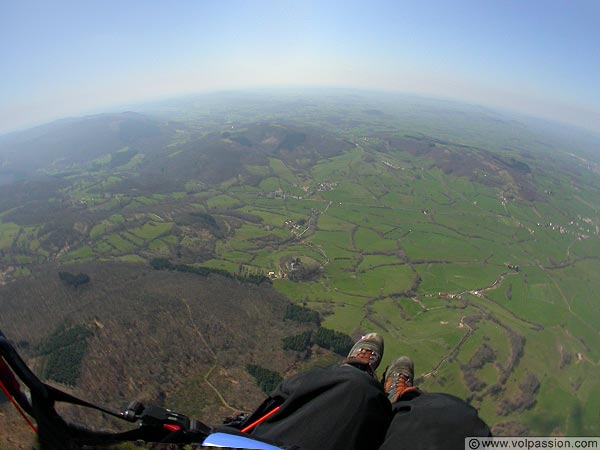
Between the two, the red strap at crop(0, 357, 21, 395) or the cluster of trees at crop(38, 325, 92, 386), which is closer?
the red strap at crop(0, 357, 21, 395)

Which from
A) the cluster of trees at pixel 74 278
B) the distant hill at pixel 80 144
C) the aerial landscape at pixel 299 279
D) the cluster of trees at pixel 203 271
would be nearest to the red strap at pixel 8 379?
the aerial landscape at pixel 299 279

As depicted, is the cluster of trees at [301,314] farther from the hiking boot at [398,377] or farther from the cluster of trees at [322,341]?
the hiking boot at [398,377]

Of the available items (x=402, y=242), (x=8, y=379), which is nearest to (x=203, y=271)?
(x=402, y=242)

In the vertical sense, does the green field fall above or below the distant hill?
below

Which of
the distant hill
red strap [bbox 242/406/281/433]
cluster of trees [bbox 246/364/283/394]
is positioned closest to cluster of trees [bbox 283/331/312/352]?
cluster of trees [bbox 246/364/283/394]

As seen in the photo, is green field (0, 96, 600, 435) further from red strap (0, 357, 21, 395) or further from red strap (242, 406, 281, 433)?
red strap (0, 357, 21, 395)

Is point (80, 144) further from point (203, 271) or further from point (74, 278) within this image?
point (203, 271)

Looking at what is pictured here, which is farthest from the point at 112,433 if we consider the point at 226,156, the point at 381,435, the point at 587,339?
the point at 226,156
